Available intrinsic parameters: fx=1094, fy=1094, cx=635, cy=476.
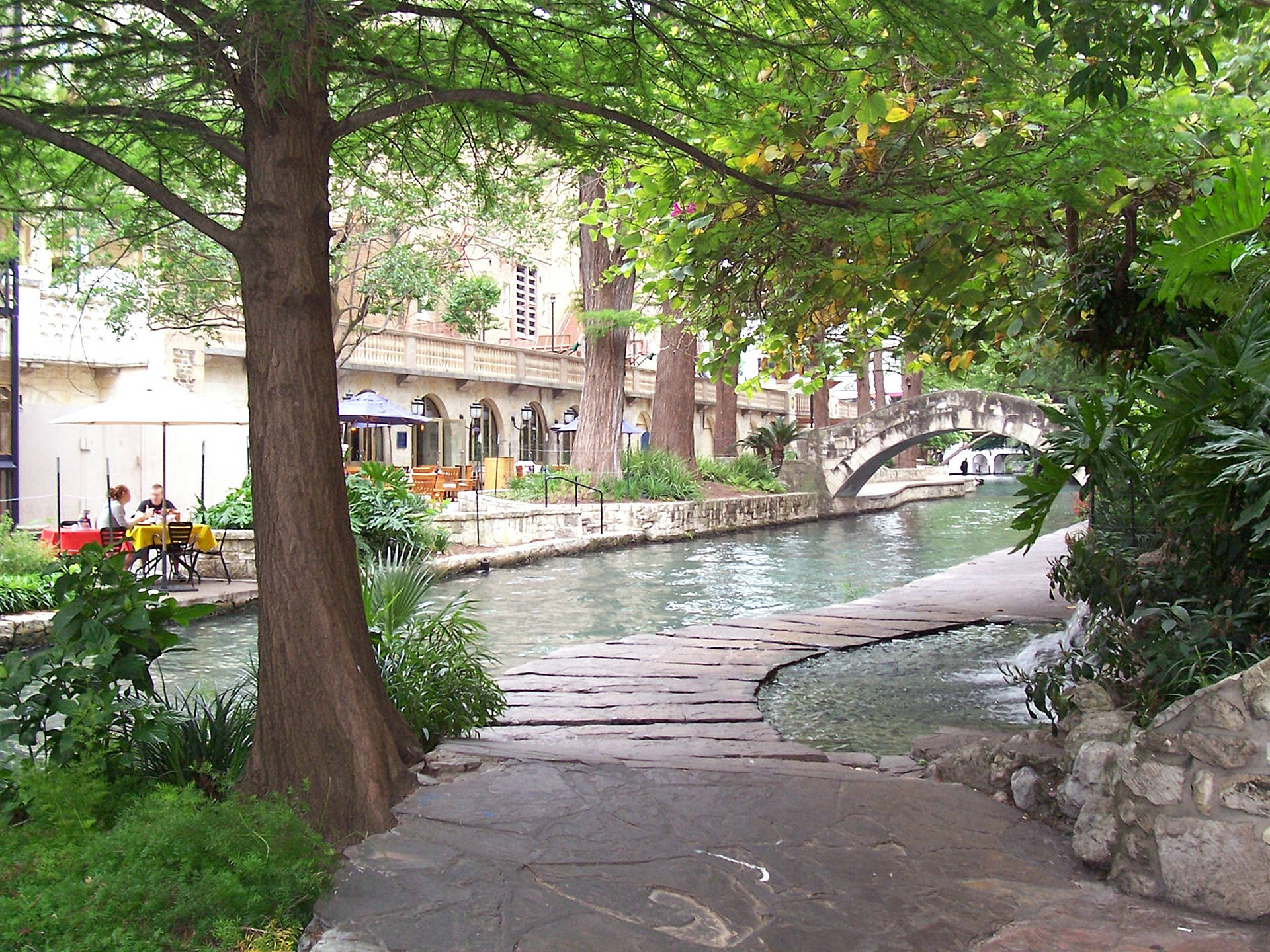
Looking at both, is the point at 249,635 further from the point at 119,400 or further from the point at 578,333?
the point at 578,333

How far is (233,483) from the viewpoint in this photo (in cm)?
2322

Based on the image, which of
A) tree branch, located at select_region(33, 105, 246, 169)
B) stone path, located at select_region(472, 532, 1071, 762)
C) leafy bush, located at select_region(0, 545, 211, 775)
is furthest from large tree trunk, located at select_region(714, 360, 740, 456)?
leafy bush, located at select_region(0, 545, 211, 775)

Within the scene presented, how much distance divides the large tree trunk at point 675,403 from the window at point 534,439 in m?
9.55

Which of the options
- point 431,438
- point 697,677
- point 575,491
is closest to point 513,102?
point 697,677

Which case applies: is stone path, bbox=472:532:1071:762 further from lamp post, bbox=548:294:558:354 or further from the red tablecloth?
lamp post, bbox=548:294:558:354

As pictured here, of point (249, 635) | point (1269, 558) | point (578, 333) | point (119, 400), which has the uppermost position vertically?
point (578, 333)

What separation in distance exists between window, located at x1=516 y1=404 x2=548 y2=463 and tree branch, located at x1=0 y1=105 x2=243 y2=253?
3090 cm

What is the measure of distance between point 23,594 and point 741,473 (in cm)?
2134

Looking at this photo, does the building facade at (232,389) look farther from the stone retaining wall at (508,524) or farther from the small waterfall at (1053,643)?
the small waterfall at (1053,643)

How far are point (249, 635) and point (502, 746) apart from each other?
7327 mm

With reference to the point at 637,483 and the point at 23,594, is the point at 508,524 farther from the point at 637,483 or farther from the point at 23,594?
the point at 23,594

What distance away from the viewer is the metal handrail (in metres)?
21.7

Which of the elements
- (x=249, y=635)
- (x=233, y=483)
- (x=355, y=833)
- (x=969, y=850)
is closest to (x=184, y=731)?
(x=355, y=833)

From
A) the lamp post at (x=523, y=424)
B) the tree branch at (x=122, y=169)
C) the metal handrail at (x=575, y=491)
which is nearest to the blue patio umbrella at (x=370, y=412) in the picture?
the metal handrail at (x=575, y=491)
